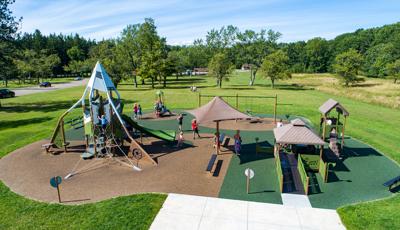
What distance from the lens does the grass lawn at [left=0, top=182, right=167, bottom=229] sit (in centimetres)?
979

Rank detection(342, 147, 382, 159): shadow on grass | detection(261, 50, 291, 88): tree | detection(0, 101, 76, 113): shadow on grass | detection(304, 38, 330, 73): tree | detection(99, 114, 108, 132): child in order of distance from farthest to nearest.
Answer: detection(304, 38, 330, 73): tree < detection(261, 50, 291, 88): tree < detection(0, 101, 76, 113): shadow on grass < detection(342, 147, 382, 159): shadow on grass < detection(99, 114, 108, 132): child

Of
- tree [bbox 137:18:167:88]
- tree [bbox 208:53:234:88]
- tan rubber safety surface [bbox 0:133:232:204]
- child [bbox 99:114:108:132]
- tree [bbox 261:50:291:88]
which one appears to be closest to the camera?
tan rubber safety surface [bbox 0:133:232:204]

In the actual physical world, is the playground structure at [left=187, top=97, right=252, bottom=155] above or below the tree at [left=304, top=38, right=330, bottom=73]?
below

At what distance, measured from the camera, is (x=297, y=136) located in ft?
45.9

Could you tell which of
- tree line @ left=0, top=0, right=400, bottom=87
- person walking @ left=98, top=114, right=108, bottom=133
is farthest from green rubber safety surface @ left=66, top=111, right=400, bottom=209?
tree line @ left=0, top=0, right=400, bottom=87

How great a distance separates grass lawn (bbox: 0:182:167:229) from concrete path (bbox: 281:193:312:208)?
17.1ft

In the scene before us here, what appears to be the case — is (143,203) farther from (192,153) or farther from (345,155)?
(345,155)

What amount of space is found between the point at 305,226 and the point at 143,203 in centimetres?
629

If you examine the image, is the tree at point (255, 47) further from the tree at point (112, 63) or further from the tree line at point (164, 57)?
the tree at point (112, 63)

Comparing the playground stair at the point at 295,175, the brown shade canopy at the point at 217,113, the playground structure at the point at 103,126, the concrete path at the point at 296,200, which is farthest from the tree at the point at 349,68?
the playground structure at the point at 103,126

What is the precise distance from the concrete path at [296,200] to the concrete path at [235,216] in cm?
34

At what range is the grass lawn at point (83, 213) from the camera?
9789 millimetres

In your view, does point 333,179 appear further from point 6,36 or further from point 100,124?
point 6,36

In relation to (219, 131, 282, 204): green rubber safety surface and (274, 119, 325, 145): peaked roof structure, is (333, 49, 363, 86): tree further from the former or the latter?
(274, 119, 325, 145): peaked roof structure
